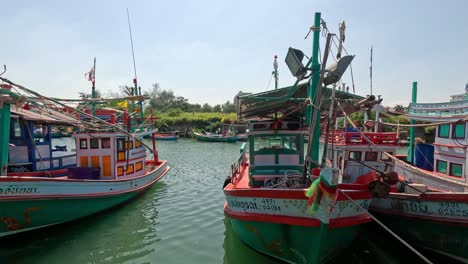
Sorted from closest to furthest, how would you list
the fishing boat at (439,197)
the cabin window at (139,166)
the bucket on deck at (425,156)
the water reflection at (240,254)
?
the fishing boat at (439,197) → the water reflection at (240,254) → the bucket on deck at (425,156) → the cabin window at (139,166)

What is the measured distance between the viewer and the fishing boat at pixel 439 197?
6.79m

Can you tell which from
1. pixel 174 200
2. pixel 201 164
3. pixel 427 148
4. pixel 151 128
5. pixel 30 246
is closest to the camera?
pixel 30 246

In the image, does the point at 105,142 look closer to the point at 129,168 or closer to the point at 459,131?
the point at 129,168

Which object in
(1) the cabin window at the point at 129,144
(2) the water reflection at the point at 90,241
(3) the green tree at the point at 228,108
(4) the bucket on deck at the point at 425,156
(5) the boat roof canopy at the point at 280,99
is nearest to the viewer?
(2) the water reflection at the point at 90,241

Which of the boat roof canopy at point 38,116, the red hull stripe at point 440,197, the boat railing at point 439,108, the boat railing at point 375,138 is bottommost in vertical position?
the red hull stripe at point 440,197

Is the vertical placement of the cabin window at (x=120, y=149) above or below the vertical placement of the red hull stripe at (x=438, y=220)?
above

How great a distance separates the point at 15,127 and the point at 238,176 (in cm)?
964

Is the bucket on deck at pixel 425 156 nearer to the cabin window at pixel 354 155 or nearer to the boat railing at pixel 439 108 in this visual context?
the boat railing at pixel 439 108

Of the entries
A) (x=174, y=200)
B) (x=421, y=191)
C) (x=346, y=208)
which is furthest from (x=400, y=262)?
(x=174, y=200)

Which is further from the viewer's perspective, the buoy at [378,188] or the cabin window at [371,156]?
the cabin window at [371,156]

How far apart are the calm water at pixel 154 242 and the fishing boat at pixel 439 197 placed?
78cm

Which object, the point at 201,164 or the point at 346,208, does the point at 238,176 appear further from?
the point at 201,164

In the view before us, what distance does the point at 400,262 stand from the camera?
7371 mm

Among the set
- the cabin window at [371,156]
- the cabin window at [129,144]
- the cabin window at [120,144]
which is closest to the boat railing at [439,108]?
the cabin window at [371,156]
